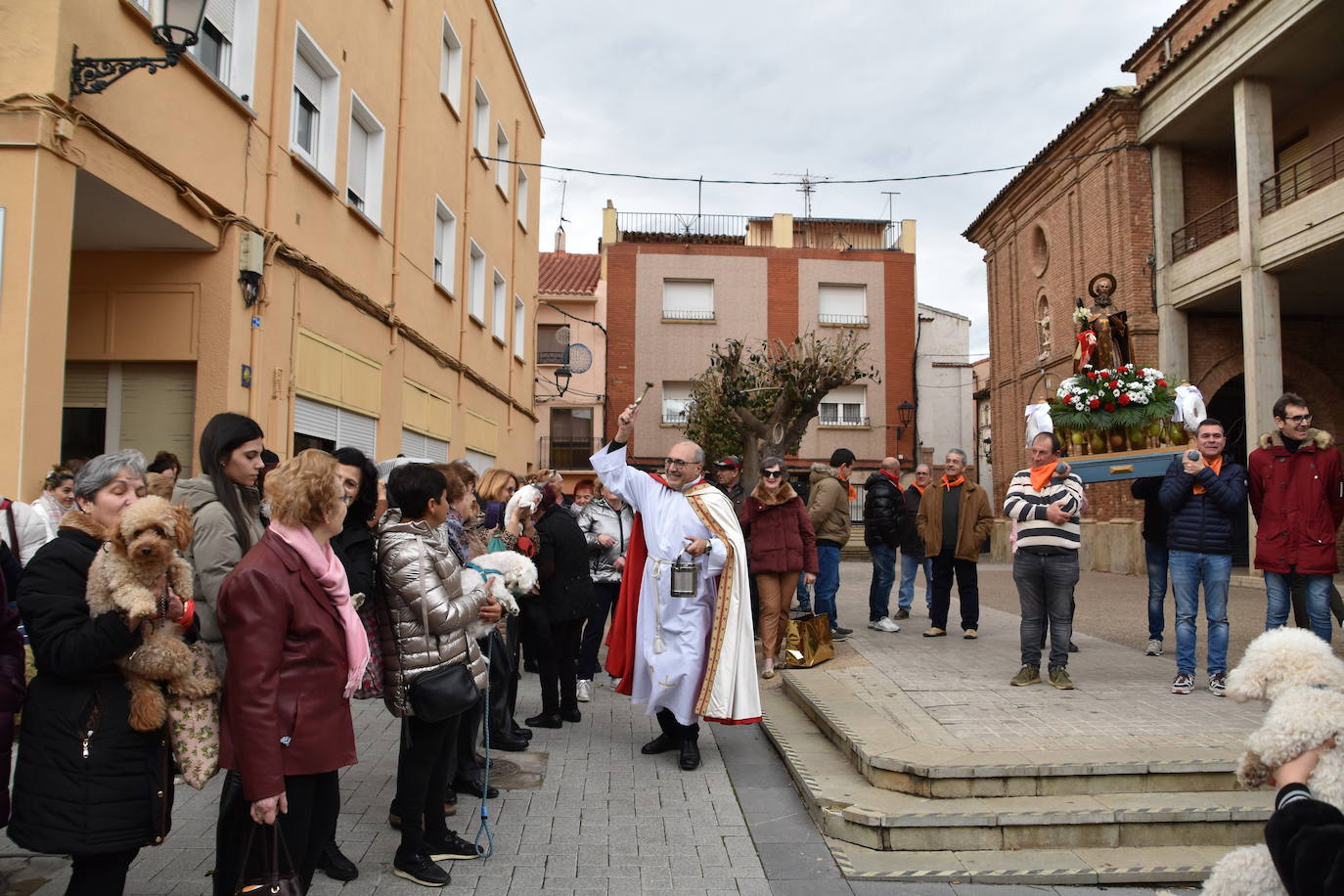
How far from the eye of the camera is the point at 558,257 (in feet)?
126

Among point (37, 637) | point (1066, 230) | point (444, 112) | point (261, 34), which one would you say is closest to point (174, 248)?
point (261, 34)

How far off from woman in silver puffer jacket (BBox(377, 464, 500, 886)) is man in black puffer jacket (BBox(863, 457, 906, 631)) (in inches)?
269

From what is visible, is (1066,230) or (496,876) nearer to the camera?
(496,876)

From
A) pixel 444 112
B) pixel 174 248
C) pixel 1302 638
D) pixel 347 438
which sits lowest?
pixel 1302 638

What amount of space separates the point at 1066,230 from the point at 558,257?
20.9 metres

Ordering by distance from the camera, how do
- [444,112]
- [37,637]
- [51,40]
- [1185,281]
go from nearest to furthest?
[37,637] → [51,40] → [444,112] → [1185,281]

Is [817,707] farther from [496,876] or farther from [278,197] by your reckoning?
[278,197]

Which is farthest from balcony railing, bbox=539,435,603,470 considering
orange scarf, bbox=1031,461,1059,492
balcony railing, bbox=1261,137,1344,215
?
orange scarf, bbox=1031,461,1059,492

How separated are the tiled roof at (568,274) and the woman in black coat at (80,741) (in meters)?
31.9

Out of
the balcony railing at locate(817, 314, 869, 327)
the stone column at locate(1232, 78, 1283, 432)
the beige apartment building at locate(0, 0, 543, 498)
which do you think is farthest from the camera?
the balcony railing at locate(817, 314, 869, 327)

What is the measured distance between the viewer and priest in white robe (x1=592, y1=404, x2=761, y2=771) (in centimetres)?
599

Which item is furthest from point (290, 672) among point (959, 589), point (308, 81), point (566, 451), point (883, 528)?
point (566, 451)

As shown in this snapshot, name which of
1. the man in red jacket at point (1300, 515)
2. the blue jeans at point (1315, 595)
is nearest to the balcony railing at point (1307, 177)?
the man in red jacket at point (1300, 515)

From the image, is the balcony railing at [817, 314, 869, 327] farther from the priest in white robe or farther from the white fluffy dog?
the white fluffy dog
